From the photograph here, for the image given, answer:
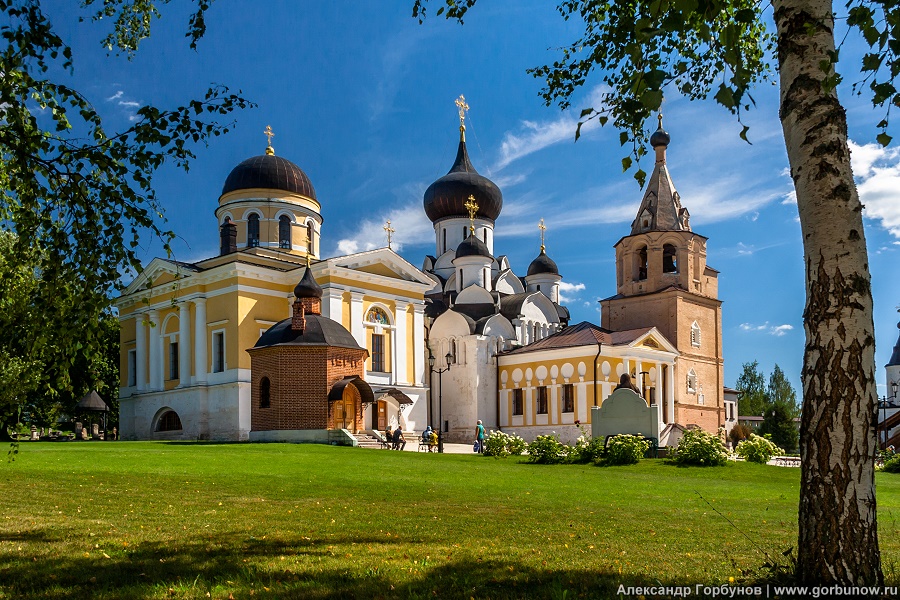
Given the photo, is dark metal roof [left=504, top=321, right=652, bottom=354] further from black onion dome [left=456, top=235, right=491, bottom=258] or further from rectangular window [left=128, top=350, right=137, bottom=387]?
rectangular window [left=128, top=350, right=137, bottom=387]

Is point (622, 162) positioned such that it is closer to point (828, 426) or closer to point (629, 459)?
point (828, 426)

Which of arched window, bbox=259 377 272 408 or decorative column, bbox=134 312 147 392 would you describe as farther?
decorative column, bbox=134 312 147 392

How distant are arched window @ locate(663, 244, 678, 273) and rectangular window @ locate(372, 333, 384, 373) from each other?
54.6ft

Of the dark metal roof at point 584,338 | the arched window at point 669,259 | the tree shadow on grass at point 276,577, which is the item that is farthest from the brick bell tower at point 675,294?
the tree shadow on grass at point 276,577

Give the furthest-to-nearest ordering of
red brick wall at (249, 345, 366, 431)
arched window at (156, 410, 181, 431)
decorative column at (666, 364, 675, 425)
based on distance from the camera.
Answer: decorative column at (666, 364, 675, 425) → arched window at (156, 410, 181, 431) → red brick wall at (249, 345, 366, 431)

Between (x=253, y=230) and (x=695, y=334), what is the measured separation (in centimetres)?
2470

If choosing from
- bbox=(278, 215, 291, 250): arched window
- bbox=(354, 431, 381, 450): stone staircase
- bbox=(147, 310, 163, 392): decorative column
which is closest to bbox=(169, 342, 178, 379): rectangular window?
bbox=(147, 310, 163, 392): decorative column

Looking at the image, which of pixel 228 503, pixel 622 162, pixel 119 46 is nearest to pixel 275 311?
pixel 228 503

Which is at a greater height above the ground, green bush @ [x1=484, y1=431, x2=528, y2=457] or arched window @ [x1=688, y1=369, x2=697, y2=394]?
arched window @ [x1=688, y1=369, x2=697, y2=394]

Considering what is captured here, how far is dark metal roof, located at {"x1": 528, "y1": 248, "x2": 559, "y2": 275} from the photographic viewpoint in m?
54.5

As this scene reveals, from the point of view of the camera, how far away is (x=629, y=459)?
2184 centimetres

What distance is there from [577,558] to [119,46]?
6333 millimetres

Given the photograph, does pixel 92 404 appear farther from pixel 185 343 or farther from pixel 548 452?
pixel 548 452

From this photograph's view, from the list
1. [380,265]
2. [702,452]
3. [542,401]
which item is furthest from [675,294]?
[702,452]
